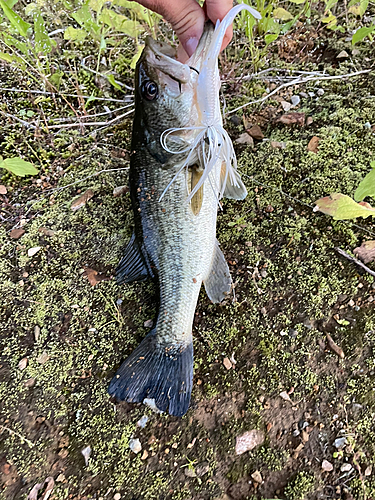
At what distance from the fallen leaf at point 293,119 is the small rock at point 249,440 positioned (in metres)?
2.57

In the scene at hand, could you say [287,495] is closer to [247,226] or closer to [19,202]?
[247,226]

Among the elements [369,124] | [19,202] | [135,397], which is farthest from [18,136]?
[369,124]

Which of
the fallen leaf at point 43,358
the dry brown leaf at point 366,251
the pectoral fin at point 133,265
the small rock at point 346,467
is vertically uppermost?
the dry brown leaf at point 366,251

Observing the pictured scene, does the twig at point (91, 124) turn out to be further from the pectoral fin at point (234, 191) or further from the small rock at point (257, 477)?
the small rock at point (257, 477)

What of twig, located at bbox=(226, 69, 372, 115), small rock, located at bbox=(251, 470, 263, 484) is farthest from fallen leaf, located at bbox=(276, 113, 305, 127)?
small rock, located at bbox=(251, 470, 263, 484)

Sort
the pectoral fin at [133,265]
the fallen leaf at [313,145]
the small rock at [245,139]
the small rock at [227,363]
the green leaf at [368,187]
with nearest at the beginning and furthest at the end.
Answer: the green leaf at [368,187] < the small rock at [227,363] < the pectoral fin at [133,265] < the fallen leaf at [313,145] < the small rock at [245,139]

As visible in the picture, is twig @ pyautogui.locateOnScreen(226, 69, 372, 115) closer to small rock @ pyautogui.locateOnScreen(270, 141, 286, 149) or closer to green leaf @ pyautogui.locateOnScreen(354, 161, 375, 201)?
small rock @ pyautogui.locateOnScreen(270, 141, 286, 149)

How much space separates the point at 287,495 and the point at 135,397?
41.5 inches

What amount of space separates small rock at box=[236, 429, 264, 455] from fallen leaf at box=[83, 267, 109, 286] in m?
1.52

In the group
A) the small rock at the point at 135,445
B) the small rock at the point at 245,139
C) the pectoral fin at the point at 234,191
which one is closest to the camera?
the small rock at the point at 135,445

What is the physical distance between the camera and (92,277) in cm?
269

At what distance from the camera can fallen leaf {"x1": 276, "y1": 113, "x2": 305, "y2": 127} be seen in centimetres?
304

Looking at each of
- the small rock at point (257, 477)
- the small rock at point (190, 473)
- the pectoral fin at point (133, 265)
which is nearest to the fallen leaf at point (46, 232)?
the pectoral fin at point (133, 265)

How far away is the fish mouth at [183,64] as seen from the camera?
1924mm
